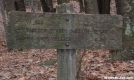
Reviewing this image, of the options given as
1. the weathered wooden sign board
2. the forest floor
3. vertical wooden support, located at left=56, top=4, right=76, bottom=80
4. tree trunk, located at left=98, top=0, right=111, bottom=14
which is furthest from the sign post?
tree trunk, located at left=98, top=0, right=111, bottom=14

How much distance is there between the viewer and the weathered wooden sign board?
3.67 meters

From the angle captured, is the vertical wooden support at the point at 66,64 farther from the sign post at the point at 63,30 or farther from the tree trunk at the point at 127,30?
the tree trunk at the point at 127,30

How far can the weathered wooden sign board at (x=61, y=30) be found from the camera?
367 centimetres

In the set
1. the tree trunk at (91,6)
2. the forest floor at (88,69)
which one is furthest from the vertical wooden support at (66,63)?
the tree trunk at (91,6)

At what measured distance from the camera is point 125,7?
634cm

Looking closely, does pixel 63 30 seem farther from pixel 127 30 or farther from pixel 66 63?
pixel 127 30

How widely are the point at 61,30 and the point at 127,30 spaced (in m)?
3.10

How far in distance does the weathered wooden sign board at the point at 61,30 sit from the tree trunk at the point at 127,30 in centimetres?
268

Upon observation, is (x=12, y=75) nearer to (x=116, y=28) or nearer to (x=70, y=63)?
(x=70, y=63)

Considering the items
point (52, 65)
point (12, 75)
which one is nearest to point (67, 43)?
point (12, 75)

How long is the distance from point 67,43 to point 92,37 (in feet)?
1.11

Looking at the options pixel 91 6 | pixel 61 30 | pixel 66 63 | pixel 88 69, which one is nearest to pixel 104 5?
pixel 91 6

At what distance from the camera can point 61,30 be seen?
12.2 ft

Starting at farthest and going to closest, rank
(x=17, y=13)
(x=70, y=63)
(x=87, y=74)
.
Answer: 1. (x=87, y=74)
2. (x=70, y=63)
3. (x=17, y=13)
